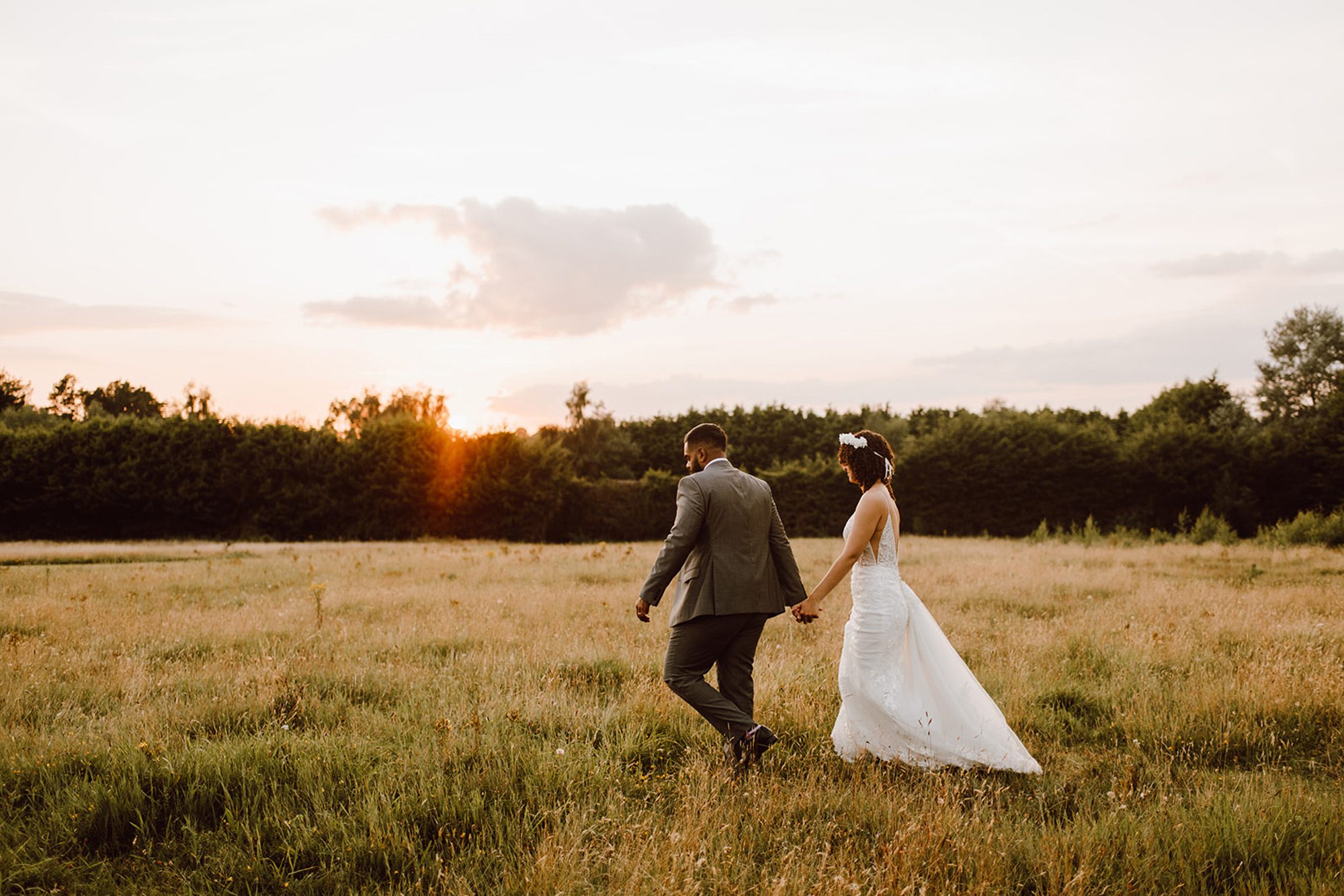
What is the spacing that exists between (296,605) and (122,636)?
2964 millimetres

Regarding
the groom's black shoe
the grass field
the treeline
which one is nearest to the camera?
the grass field

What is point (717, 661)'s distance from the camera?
18.2 ft

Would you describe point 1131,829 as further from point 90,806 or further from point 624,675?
point 90,806

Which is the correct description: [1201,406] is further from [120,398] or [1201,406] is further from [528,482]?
[120,398]

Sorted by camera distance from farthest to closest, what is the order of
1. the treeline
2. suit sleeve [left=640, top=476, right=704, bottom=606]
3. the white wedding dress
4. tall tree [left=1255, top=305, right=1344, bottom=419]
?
tall tree [left=1255, top=305, right=1344, bottom=419]
the treeline
the white wedding dress
suit sleeve [left=640, top=476, right=704, bottom=606]

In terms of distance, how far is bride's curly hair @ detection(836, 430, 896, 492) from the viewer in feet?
19.2

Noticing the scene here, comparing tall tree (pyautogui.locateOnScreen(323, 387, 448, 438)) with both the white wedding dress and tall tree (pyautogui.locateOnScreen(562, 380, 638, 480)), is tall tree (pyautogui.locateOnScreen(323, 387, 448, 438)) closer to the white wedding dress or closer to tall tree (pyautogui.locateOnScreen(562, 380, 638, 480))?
tall tree (pyautogui.locateOnScreen(562, 380, 638, 480))

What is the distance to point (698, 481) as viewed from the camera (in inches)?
208

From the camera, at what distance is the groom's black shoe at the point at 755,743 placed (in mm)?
5051

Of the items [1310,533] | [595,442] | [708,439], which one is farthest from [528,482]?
[708,439]

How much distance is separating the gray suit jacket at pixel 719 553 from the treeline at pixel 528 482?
3225 centimetres

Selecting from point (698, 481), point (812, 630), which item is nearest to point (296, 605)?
point (812, 630)

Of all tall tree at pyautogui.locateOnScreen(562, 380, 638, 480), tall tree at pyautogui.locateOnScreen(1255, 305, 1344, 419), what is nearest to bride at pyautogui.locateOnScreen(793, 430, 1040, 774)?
tall tree at pyautogui.locateOnScreen(562, 380, 638, 480)

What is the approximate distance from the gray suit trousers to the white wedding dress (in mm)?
731
